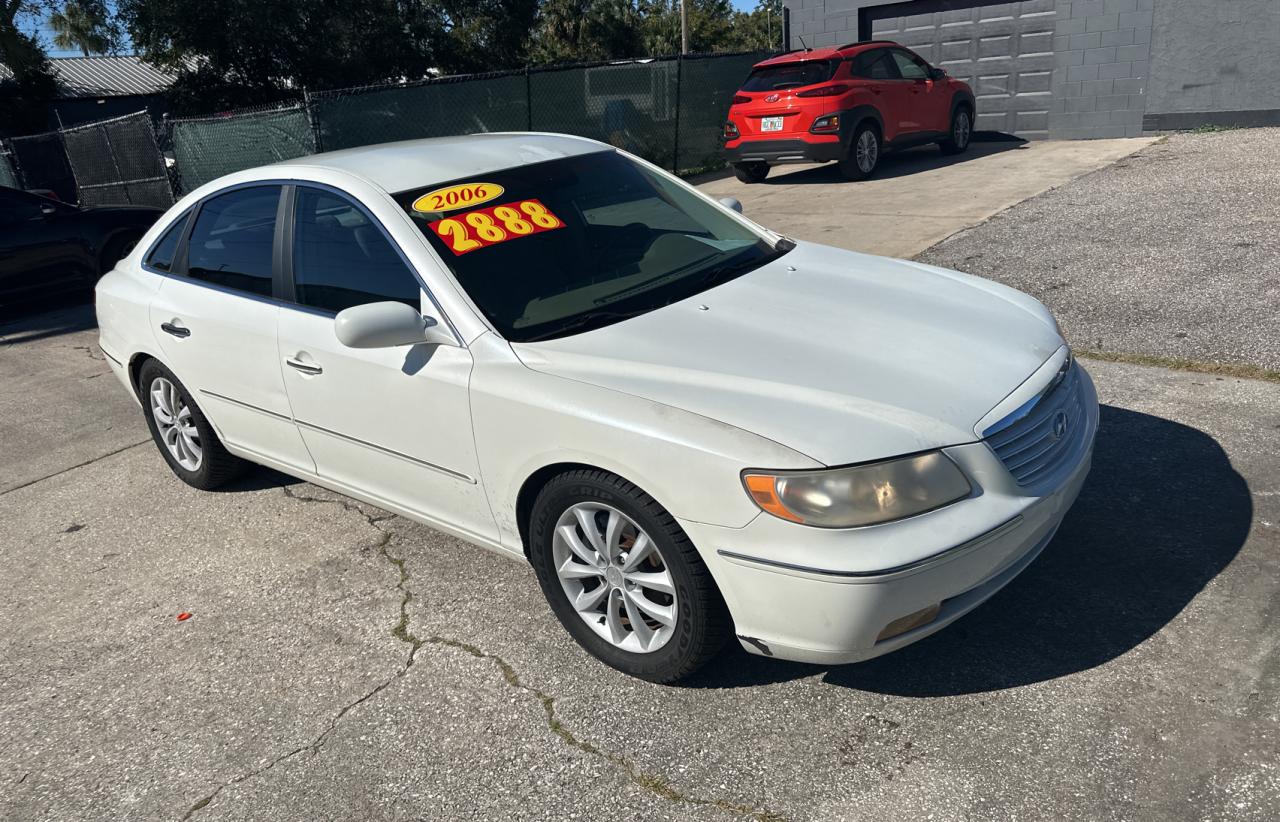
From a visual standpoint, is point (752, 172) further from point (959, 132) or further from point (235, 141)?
point (235, 141)

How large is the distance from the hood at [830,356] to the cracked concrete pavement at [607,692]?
2.71 feet

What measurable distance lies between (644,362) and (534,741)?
1180mm

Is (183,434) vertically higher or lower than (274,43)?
lower

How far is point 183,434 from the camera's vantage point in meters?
4.94

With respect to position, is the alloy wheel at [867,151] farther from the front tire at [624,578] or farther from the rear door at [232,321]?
the front tire at [624,578]

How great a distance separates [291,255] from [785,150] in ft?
31.2

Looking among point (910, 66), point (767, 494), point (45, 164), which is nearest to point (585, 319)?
point (767, 494)

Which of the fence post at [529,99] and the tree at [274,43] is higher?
the tree at [274,43]

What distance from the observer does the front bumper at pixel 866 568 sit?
2584 mm

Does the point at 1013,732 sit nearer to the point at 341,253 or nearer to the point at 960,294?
the point at 960,294

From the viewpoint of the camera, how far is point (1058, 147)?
1373 cm

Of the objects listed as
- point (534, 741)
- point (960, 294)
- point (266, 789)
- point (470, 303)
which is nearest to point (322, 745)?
point (266, 789)

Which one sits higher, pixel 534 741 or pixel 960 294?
pixel 960 294

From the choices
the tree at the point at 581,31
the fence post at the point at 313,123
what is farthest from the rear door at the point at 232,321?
the tree at the point at 581,31
